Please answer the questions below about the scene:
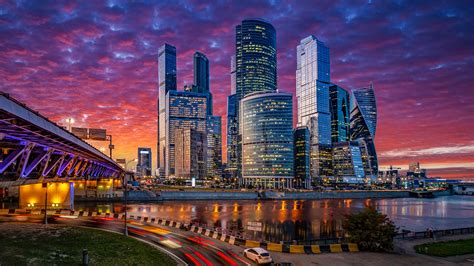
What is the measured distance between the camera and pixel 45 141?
34.7 m

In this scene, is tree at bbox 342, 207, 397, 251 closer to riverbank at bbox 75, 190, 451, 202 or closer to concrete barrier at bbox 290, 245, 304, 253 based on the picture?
concrete barrier at bbox 290, 245, 304, 253

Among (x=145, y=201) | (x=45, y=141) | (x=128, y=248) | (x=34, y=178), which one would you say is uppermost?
(x=45, y=141)

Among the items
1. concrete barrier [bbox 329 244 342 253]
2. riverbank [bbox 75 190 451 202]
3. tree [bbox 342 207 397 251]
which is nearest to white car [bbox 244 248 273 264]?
concrete barrier [bbox 329 244 342 253]

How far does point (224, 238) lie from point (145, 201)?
91.7 meters

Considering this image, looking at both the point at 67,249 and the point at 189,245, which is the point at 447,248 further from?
the point at 67,249

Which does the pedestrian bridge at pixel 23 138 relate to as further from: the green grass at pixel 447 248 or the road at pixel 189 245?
the green grass at pixel 447 248

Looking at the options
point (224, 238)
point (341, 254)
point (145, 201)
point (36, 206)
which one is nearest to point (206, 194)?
point (145, 201)

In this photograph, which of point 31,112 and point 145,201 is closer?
point 31,112

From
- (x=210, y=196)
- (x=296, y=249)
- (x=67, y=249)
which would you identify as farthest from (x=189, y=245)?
(x=210, y=196)

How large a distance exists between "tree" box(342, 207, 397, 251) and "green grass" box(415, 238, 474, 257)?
421 centimetres

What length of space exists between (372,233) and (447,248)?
965 centimetres

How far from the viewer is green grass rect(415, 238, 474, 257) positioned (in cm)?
3812

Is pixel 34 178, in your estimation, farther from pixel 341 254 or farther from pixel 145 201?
pixel 145 201

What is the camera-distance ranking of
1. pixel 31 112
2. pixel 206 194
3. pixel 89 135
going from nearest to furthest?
pixel 31 112 → pixel 89 135 → pixel 206 194
